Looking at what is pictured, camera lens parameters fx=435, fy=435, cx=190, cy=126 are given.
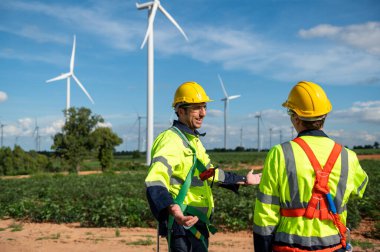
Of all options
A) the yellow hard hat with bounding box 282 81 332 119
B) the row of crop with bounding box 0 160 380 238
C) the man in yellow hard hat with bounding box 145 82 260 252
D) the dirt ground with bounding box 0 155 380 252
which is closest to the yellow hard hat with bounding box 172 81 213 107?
the man in yellow hard hat with bounding box 145 82 260 252

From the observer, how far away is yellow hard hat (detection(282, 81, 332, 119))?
290cm

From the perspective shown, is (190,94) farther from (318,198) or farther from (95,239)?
(95,239)

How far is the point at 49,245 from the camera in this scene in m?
8.73

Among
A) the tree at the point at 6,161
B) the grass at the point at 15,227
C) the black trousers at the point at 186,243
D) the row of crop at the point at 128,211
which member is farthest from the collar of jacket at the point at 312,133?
the tree at the point at 6,161

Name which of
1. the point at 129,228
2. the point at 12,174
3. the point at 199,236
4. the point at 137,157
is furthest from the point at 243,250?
the point at 137,157

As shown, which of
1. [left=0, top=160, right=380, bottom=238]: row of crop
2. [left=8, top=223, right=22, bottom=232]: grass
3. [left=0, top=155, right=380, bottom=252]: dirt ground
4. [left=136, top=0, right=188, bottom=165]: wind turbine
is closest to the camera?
[left=0, top=155, right=380, bottom=252]: dirt ground

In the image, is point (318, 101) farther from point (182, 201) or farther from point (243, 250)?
point (243, 250)

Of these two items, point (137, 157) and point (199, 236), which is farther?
point (137, 157)

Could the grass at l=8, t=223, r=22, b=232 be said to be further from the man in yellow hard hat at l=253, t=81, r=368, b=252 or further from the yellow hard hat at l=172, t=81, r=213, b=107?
the man in yellow hard hat at l=253, t=81, r=368, b=252

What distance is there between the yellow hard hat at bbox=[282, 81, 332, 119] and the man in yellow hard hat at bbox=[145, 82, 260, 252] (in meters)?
0.86

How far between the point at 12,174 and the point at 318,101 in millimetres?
48808

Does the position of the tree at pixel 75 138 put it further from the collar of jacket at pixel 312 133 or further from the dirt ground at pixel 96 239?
the collar of jacket at pixel 312 133

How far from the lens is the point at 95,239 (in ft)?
30.2

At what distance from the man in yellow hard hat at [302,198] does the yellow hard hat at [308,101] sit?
0.63ft
